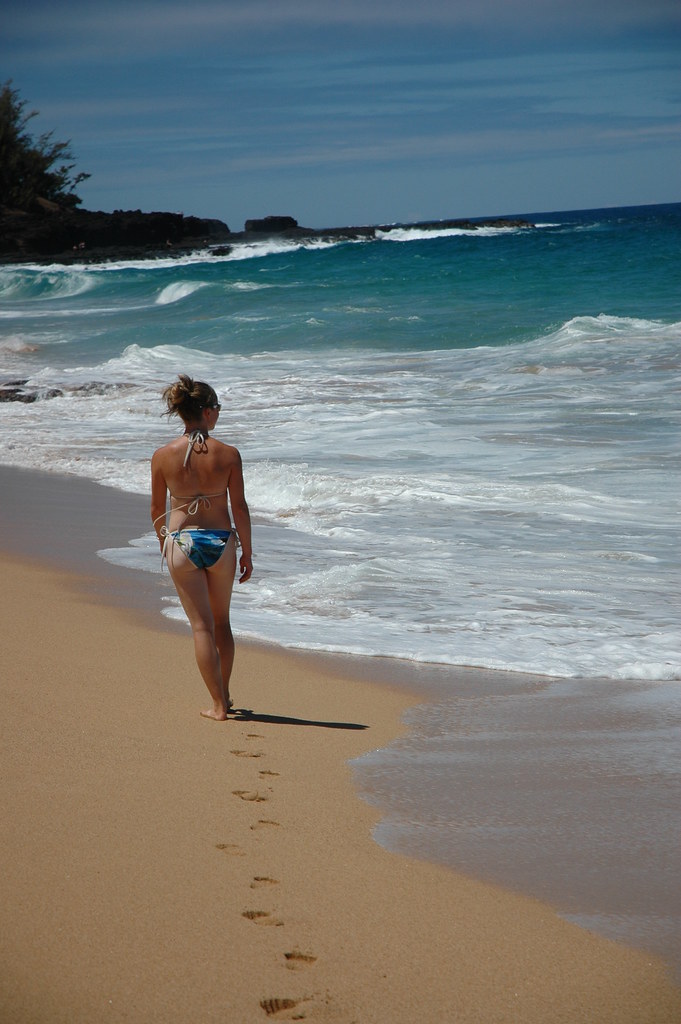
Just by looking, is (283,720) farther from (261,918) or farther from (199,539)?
(261,918)

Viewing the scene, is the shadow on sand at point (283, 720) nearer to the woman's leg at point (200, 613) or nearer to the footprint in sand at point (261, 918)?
the woman's leg at point (200, 613)

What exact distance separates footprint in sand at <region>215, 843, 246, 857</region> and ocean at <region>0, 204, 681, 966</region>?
502mm

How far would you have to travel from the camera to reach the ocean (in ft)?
14.9

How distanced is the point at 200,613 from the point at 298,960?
1854 mm

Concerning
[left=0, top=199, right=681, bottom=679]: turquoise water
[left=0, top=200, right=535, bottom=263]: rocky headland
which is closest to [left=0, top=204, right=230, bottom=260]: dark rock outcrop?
[left=0, top=200, right=535, bottom=263]: rocky headland

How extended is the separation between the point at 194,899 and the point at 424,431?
915 centimetres

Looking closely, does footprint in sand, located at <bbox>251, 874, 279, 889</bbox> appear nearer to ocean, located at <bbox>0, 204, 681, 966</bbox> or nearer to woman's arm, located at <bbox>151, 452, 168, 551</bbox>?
ocean, located at <bbox>0, 204, 681, 966</bbox>

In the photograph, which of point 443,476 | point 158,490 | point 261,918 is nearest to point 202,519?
point 158,490

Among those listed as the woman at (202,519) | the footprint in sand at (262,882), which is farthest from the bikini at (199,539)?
the footprint in sand at (262,882)

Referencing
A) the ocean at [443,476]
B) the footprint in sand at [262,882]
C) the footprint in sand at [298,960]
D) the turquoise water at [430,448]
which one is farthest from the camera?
the turquoise water at [430,448]

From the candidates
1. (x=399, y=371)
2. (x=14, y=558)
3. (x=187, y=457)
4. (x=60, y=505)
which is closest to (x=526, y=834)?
(x=187, y=457)

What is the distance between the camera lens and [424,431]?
11430mm

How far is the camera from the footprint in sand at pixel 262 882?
265 centimetres

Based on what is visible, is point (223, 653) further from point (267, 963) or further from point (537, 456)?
point (537, 456)
